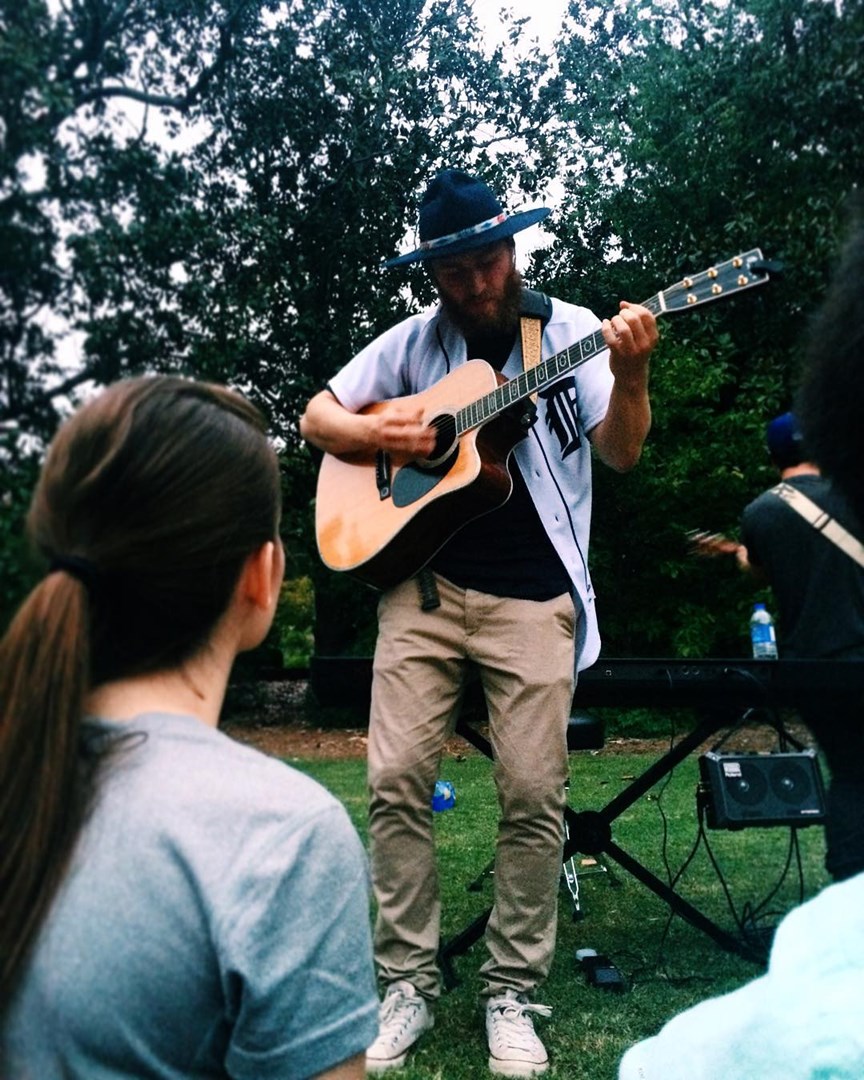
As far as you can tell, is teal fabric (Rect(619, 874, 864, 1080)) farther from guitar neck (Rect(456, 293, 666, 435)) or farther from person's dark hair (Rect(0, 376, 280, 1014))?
guitar neck (Rect(456, 293, 666, 435))

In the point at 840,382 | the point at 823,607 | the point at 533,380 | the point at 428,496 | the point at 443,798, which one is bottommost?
the point at 443,798

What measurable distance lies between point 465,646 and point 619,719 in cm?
334

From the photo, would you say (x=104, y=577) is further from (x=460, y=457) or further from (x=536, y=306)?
(x=536, y=306)

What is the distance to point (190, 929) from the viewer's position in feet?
2.54

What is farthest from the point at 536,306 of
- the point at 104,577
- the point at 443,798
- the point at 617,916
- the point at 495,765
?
the point at 443,798

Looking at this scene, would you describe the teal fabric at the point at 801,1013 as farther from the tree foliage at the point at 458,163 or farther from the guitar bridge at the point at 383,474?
the tree foliage at the point at 458,163

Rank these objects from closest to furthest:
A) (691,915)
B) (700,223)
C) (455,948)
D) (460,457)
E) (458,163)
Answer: (460,457)
(455,948)
(691,915)
(458,163)
(700,223)

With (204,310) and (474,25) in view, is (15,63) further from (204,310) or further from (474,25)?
(474,25)

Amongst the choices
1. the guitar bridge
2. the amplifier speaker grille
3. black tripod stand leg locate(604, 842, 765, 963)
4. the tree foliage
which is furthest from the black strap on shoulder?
the tree foliage

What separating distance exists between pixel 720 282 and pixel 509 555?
851 mm

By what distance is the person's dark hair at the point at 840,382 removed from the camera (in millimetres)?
890

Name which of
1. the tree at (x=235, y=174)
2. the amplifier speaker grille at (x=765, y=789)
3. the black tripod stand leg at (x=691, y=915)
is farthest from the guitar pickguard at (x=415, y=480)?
the tree at (x=235, y=174)

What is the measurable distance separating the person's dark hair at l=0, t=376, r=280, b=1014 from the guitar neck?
1621 mm

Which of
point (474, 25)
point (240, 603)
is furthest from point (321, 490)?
point (474, 25)
